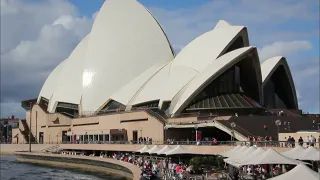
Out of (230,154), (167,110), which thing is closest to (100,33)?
(167,110)

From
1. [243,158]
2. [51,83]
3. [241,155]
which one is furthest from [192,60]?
[51,83]

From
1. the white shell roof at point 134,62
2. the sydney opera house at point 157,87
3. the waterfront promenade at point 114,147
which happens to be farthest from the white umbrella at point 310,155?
the white shell roof at point 134,62

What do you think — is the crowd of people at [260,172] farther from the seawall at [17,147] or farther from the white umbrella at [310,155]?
the seawall at [17,147]

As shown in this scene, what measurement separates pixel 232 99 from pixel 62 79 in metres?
30.2

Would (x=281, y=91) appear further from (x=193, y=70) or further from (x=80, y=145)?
(x=80, y=145)

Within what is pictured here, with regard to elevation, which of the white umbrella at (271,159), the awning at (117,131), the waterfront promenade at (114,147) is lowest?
the waterfront promenade at (114,147)

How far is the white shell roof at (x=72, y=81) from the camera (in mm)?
60156

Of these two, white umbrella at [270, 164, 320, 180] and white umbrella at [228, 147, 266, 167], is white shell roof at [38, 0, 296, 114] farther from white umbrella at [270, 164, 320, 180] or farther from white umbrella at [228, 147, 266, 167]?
white umbrella at [270, 164, 320, 180]

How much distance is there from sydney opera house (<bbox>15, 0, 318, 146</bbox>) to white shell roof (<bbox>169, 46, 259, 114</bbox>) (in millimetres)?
96

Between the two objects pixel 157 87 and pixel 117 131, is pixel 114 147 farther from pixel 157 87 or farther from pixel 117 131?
pixel 157 87

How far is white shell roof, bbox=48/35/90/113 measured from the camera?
197 ft

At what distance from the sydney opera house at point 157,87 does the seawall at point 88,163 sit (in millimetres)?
6416

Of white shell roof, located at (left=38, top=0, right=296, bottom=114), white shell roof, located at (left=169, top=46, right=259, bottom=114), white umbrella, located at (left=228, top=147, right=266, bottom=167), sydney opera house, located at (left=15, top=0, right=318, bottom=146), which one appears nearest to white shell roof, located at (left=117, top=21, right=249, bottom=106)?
white shell roof, located at (left=38, top=0, right=296, bottom=114)

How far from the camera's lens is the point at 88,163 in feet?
130
